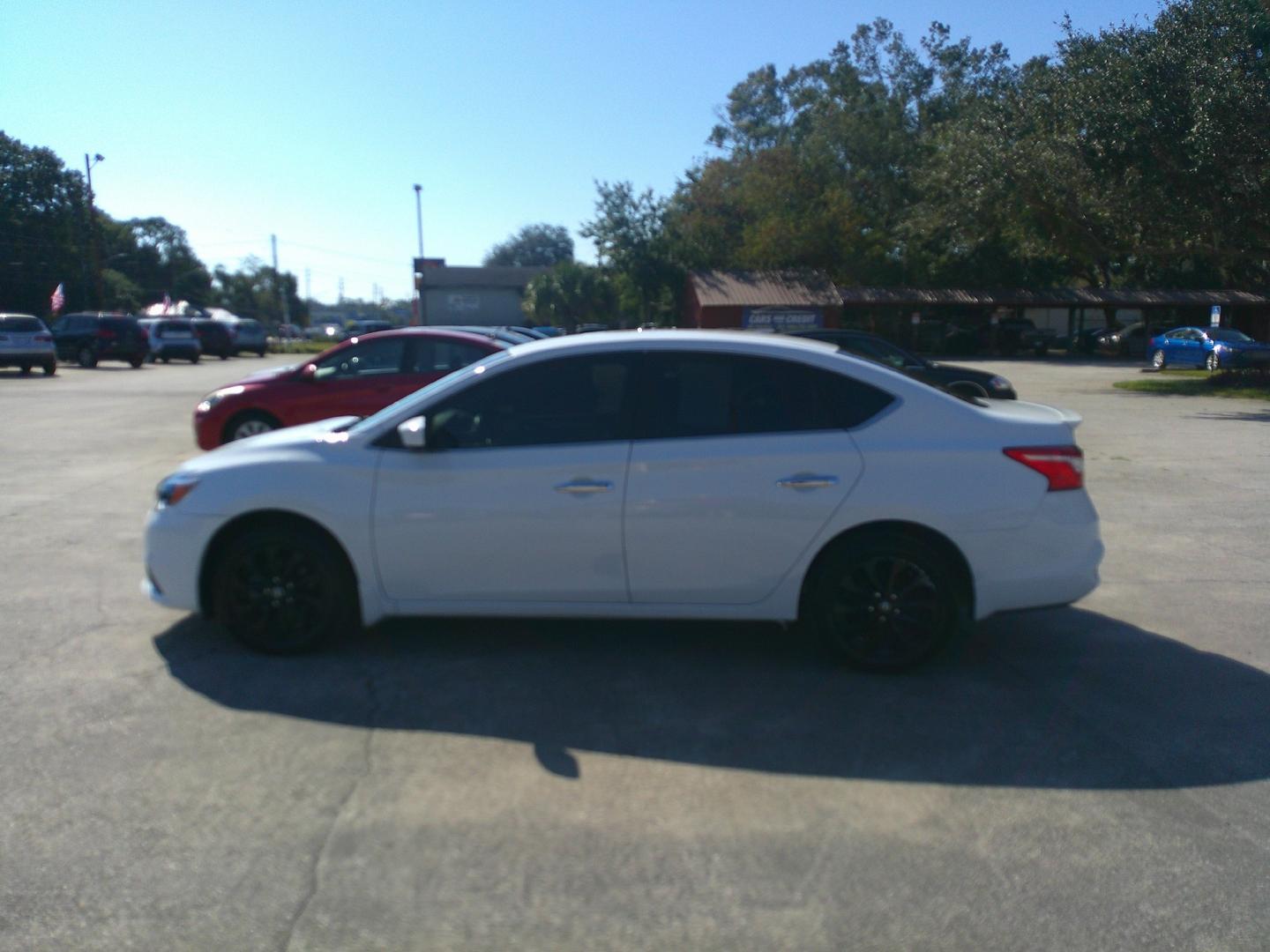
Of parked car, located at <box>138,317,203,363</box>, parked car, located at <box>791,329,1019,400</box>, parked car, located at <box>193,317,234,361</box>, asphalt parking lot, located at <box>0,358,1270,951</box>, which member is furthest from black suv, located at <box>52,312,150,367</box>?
asphalt parking lot, located at <box>0,358,1270,951</box>

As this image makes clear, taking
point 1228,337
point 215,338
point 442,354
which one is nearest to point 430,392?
point 442,354

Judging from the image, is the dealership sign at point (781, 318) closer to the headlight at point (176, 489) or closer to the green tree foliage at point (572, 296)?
the green tree foliage at point (572, 296)

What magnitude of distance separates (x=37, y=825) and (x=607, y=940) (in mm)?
2235

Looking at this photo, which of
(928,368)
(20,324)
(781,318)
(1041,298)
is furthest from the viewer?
(1041,298)

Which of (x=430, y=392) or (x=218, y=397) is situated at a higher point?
(x=430, y=392)

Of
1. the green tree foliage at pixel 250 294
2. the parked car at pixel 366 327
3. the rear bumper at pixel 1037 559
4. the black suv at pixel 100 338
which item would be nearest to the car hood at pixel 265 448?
the rear bumper at pixel 1037 559

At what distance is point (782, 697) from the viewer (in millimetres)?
5383

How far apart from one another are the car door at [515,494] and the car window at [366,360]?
697 centimetres

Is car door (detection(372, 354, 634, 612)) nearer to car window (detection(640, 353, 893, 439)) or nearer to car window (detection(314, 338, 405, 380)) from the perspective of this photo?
car window (detection(640, 353, 893, 439))

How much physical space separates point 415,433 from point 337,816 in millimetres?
2091

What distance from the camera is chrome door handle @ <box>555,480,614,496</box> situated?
5551 millimetres

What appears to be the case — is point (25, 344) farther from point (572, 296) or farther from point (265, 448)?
point (265, 448)

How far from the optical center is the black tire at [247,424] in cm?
1259

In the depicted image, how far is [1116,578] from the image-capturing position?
7.76 metres
